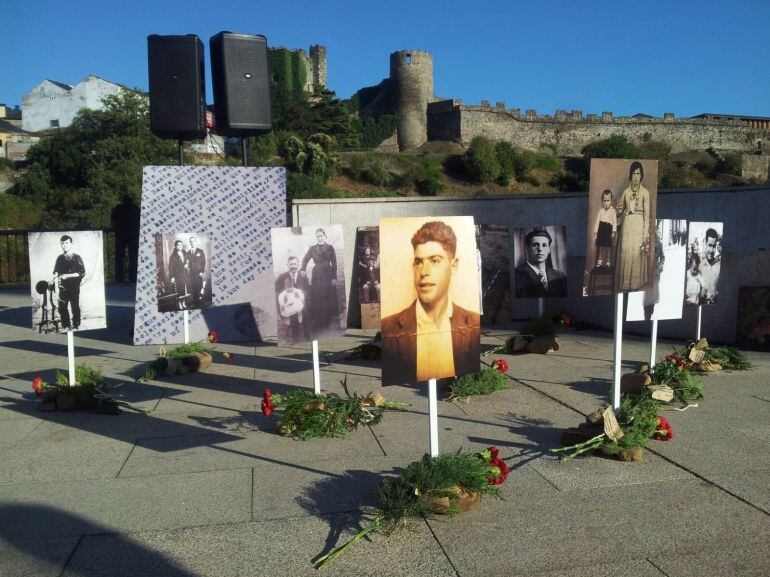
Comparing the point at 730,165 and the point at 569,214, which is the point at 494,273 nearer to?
the point at 569,214

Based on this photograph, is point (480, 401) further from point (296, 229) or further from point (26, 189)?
point (26, 189)

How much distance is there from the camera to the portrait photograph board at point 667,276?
743 centimetres

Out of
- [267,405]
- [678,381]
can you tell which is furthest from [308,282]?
[678,381]

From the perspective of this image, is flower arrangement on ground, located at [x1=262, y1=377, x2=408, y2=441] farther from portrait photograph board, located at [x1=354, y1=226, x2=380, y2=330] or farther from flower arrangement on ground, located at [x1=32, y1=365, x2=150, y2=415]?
portrait photograph board, located at [x1=354, y1=226, x2=380, y2=330]

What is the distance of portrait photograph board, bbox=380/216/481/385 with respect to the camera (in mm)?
4344

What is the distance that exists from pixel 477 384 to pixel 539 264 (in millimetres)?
4253

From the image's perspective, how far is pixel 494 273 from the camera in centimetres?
1217

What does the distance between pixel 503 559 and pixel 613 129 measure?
74019 mm

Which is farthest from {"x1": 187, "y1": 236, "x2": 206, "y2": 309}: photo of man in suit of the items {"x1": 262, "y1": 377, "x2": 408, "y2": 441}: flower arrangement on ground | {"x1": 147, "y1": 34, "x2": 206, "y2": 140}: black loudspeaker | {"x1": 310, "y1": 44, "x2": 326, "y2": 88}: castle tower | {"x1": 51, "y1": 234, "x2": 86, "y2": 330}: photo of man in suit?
{"x1": 310, "y1": 44, "x2": 326, "y2": 88}: castle tower

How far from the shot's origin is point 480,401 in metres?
7.11

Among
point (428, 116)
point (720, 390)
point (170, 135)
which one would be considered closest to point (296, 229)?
point (720, 390)

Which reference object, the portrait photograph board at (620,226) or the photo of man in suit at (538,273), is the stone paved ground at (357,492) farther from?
the photo of man in suit at (538,273)

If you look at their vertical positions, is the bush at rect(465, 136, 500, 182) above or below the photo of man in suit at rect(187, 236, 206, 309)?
above

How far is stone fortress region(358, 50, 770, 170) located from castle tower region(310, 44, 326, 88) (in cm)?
904
